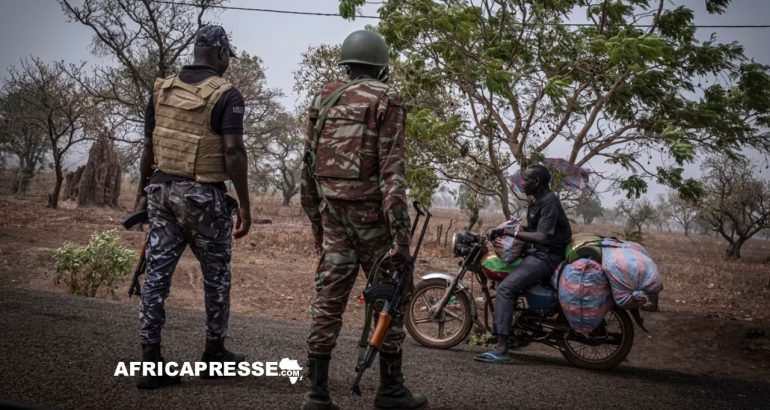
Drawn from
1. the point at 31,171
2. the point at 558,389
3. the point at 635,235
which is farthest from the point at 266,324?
the point at 31,171

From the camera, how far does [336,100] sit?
3074 mm

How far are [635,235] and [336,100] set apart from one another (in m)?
9.26

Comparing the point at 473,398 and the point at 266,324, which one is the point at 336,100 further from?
the point at 266,324

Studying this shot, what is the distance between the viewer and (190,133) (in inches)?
128

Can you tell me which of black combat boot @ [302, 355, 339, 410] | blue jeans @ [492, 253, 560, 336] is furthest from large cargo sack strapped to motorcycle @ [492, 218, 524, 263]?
black combat boot @ [302, 355, 339, 410]

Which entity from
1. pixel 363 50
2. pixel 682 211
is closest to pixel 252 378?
pixel 363 50

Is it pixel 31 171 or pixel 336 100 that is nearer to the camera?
pixel 336 100

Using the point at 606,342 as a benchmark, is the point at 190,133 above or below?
above

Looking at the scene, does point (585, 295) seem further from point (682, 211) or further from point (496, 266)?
point (682, 211)

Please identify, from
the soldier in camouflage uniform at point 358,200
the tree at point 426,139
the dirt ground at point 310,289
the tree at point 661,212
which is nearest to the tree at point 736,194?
the dirt ground at point 310,289

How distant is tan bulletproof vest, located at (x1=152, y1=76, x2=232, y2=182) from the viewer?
127 inches

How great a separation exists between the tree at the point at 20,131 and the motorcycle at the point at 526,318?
28758 millimetres

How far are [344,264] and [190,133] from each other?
4.15 ft

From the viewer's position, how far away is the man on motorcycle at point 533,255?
197 inches
